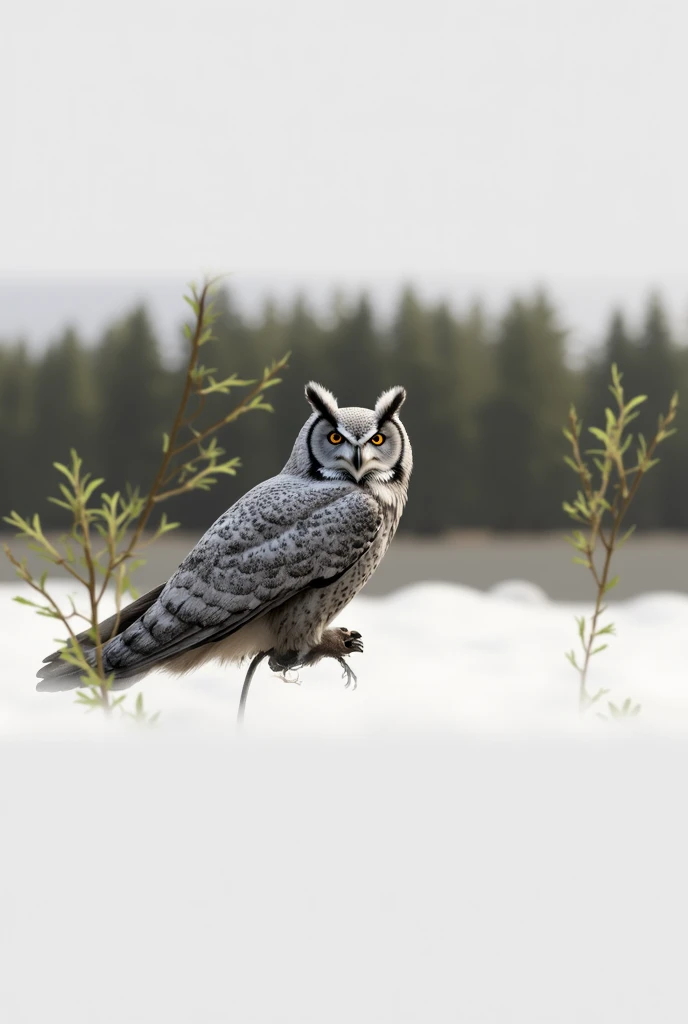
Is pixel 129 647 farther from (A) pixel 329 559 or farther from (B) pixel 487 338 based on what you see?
(B) pixel 487 338

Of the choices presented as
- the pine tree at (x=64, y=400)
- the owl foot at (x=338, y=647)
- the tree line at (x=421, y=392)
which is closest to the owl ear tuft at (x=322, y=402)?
the owl foot at (x=338, y=647)

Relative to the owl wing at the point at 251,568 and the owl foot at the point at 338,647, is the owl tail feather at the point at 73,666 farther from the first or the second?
the owl foot at the point at 338,647

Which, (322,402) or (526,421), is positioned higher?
(322,402)

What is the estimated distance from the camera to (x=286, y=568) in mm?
2900

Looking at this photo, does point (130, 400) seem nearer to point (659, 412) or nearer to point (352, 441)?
point (659, 412)

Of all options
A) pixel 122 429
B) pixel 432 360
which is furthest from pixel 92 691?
pixel 432 360

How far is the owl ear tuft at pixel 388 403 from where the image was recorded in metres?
3.04

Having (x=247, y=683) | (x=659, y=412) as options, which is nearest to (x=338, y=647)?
(x=247, y=683)

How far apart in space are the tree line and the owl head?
3.26 meters

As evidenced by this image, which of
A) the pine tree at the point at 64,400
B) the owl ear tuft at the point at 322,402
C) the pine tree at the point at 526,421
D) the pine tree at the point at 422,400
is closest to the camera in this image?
the owl ear tuft at the point at 322,402

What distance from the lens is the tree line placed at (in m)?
6.67

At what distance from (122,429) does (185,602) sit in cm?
413

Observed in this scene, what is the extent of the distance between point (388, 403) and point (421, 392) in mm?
4027

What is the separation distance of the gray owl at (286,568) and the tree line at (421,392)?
331 centimetres
